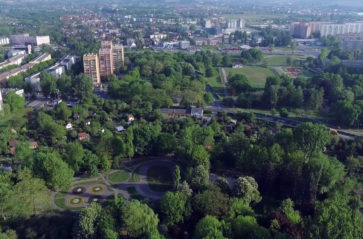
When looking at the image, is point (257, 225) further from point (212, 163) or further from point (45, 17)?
point (45, 17)

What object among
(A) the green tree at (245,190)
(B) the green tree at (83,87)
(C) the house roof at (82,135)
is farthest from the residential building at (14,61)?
(A) the green tree at (245,190)

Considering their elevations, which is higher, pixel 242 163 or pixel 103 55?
pixel 103 55

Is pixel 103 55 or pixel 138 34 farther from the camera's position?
pixel 138 34

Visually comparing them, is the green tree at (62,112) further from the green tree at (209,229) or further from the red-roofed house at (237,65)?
the red-roofed house at (237,65)

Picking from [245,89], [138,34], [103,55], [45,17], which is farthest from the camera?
[45,17]

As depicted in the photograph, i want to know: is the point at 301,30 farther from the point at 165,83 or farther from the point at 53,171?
the point at 53,171

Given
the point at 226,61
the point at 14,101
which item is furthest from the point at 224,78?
the point at 14,101

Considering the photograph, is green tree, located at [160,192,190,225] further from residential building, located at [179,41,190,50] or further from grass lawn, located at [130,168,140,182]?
residential building, located at [179,41,190,50]

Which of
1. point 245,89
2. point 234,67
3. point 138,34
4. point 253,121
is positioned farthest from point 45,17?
point 253,121
